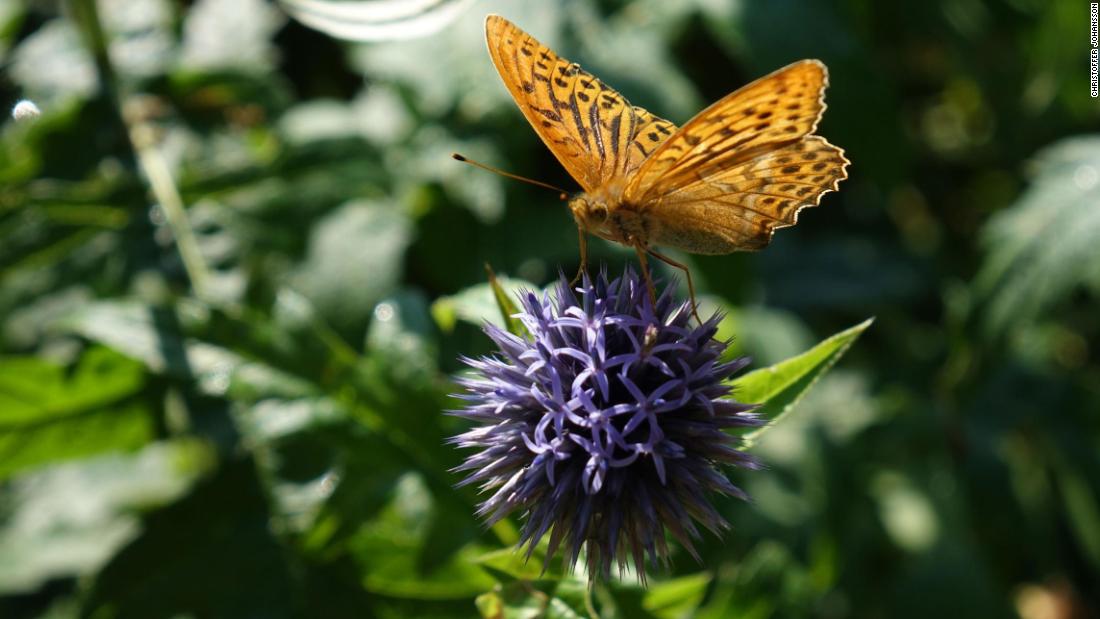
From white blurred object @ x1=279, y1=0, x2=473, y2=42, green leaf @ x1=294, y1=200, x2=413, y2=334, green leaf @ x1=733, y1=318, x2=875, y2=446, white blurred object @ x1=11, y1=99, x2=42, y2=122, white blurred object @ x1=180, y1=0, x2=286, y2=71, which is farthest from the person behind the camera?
white blurred object @ x1=180, y1=0, x2=286, y2=71

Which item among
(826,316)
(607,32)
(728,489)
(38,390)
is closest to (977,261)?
(826,316)

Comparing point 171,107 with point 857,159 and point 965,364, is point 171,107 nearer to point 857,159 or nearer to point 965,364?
point 857,159

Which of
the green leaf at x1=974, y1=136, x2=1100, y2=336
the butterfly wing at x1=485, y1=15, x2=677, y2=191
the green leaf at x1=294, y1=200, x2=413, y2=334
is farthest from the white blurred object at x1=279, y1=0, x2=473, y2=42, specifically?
the green leaf at x1=974, y1=136, x2=1100, y2=336

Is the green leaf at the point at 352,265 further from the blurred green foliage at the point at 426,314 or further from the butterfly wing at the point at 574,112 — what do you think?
the butterfly wing at the point at 574,112

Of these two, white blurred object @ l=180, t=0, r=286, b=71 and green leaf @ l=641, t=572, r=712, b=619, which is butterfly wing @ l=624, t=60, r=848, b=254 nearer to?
green leaf @ l=641, t=572, r=712, b=619

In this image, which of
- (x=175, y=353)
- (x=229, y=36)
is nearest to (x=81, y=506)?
(x=175, y=353)

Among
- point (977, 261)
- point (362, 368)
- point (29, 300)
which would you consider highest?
point (362, 368)
